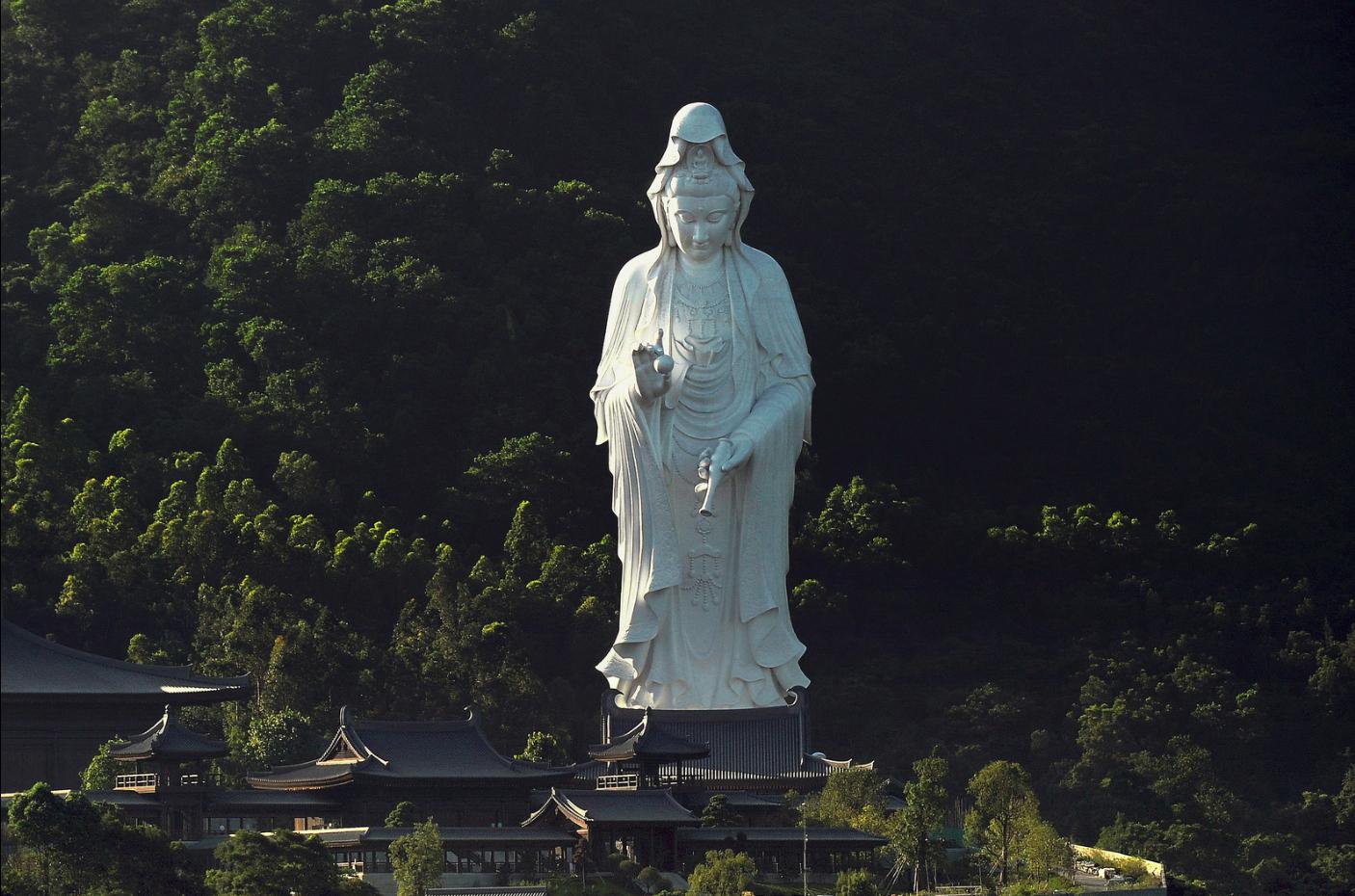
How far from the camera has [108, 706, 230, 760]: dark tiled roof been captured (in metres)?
13.5

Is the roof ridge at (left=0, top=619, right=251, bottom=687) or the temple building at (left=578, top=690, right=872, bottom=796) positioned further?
the temple building at (left=578, top=690, right=872, bottom=796)

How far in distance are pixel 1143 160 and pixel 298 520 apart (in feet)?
38.9

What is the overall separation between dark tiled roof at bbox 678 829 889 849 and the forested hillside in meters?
3.81

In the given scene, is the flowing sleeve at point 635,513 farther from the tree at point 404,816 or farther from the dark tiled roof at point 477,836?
the tree at point 404,816

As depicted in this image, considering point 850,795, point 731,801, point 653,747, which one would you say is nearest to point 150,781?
point 653,747

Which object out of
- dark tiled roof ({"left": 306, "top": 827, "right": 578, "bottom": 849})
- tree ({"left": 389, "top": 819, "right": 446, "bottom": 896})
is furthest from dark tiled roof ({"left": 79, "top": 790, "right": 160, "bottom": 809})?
tree ({"left": 389, "top": 819, "right": 446, "bottom": 896})

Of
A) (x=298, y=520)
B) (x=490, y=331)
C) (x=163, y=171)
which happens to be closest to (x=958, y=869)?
(x=298, y=520)

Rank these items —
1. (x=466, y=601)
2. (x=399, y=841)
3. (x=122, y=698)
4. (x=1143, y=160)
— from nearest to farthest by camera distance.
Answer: (x=399, y=841)
(x=122, y=698)
(x=466, y=601)
(x=1143, y=160)

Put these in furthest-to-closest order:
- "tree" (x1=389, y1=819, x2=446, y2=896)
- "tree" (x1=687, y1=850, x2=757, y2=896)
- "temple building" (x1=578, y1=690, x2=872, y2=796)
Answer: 1. "temple building" (x1=578, y1=690, x2=872, y2=796)
2. "tree" (x1=389, y1=819, x2=446, y2=896)
3. "tree" (x1=687, y1=850, x2=757, y2=896)

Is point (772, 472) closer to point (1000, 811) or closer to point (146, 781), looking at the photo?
point (1000, 811)

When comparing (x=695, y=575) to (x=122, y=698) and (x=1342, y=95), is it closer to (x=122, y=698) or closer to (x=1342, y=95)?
(x=122, y=698)

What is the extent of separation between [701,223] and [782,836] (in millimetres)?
4318

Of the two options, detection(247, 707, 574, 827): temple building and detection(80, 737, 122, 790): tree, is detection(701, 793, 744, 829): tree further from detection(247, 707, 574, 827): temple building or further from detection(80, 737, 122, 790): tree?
detection(80, 737, 122, 790): tree

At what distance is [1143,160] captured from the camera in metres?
27.2
